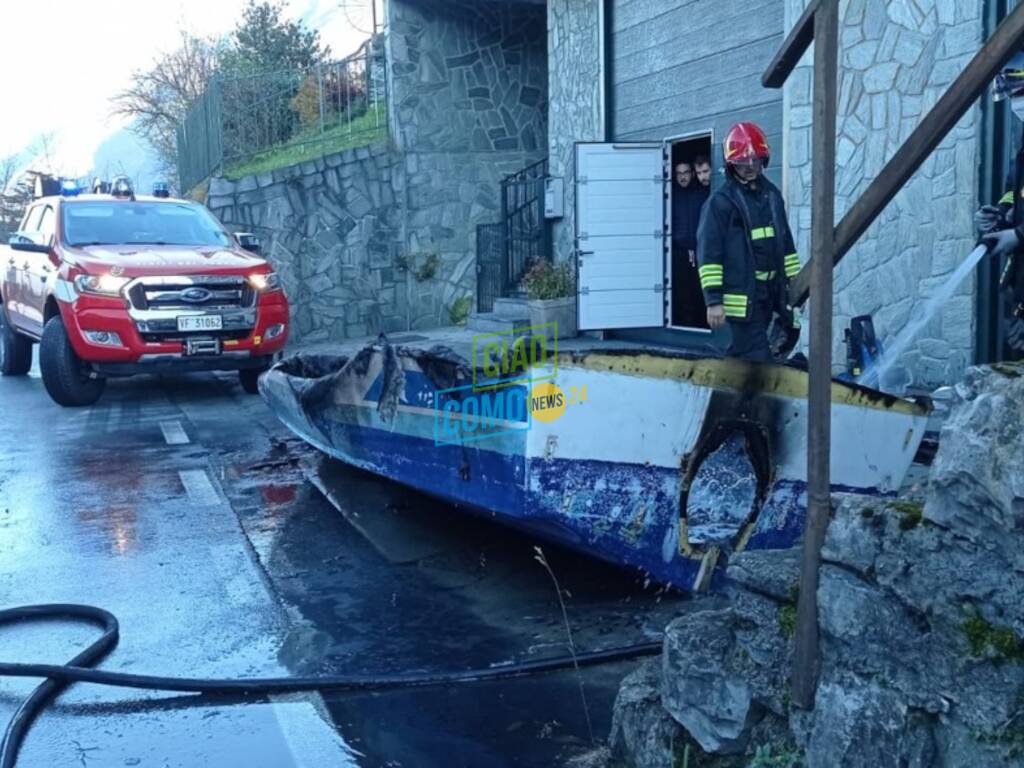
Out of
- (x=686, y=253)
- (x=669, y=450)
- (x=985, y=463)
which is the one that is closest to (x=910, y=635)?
(x=985, y=463)

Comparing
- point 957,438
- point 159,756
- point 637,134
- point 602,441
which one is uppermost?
point 637,134

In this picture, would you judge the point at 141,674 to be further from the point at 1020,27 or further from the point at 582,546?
the point at 1020,27

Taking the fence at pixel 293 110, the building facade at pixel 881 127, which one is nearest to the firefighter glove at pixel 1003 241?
the building facade at pixel 881 127

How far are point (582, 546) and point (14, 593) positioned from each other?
9.00 ft

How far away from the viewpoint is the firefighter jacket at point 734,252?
600 cm

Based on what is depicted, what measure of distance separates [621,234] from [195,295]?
475cm

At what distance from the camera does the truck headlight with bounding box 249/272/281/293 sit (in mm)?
10703

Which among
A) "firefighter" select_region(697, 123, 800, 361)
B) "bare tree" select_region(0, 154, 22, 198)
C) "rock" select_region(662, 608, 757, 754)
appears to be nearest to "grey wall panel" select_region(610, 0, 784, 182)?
"firefighter" select_region(697, 123, 800, 361)

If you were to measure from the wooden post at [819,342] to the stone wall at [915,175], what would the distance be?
17.9ft

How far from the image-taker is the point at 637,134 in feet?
42.1

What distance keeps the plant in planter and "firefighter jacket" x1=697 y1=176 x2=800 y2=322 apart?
6.97 metres

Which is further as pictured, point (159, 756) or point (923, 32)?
point (923, 32)

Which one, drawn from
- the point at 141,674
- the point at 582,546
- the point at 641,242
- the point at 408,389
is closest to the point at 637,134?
the point at 641,242

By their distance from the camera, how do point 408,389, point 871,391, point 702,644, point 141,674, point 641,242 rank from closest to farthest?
point 702,644, point 141,674, point 871,391, point 408,389, point 641,242
